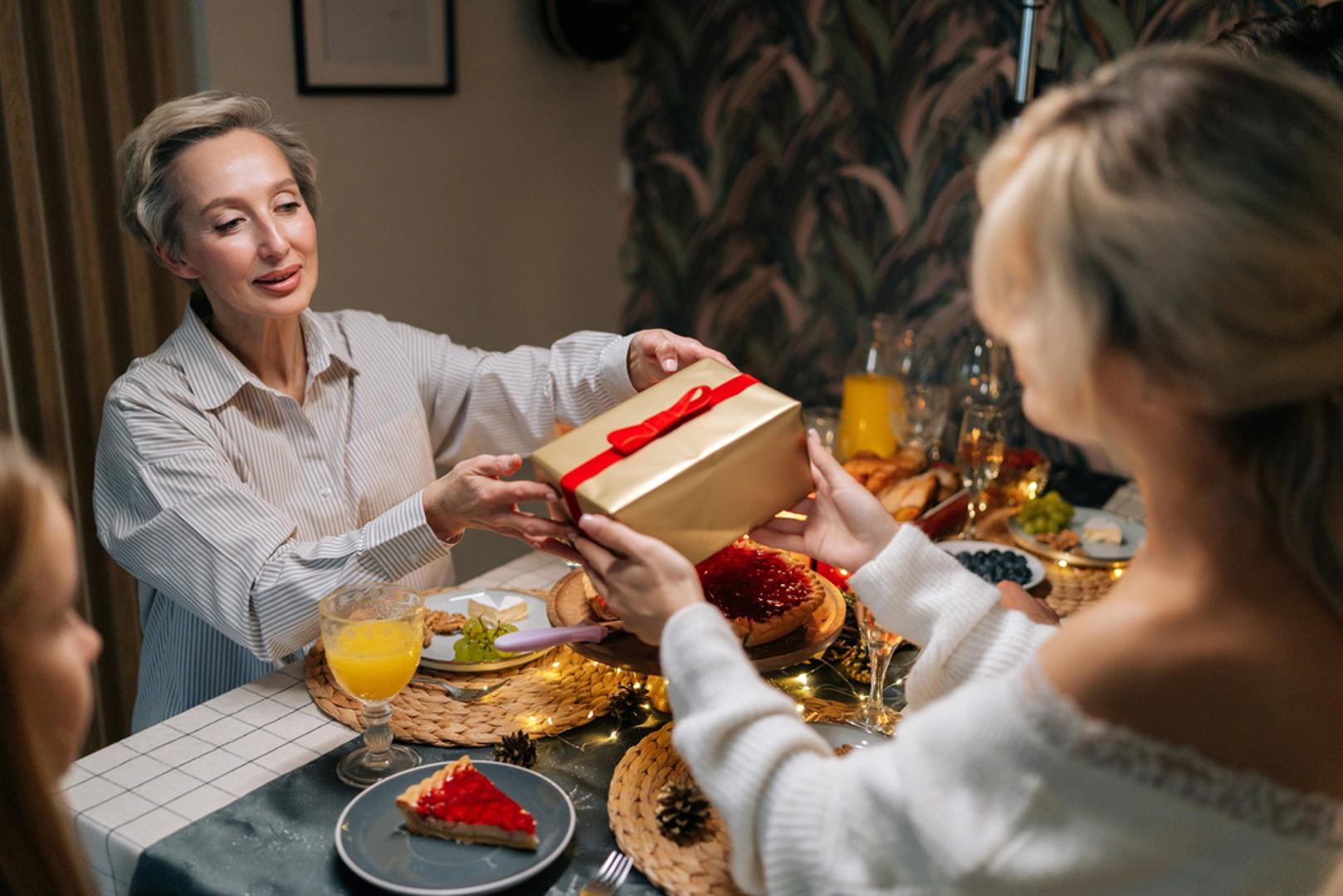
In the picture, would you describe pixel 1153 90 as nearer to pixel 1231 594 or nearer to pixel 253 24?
pixel 1231 594

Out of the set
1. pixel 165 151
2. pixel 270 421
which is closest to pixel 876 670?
pixel 270 421

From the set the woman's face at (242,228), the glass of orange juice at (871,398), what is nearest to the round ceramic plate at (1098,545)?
the glass of orange juice at (871,398)

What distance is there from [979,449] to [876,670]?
2.80 feet

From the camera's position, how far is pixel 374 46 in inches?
109

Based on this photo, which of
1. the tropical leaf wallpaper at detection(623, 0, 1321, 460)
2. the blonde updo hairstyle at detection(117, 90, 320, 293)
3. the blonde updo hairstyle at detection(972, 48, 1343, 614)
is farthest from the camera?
the tropical leaf wallpaper at detection(623, 0, 1321, 460)

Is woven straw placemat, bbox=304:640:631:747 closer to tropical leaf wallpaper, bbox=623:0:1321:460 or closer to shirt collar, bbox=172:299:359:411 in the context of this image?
shirt collar, bbox=172:299:359:411

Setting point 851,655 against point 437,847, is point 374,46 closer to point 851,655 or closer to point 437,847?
point 851,655

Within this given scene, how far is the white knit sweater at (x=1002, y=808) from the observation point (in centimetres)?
86

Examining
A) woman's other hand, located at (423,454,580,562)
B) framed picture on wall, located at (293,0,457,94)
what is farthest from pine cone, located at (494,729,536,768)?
framed picture on wall, located at (293,0,457,94)

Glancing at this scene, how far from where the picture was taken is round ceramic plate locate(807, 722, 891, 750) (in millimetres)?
1347

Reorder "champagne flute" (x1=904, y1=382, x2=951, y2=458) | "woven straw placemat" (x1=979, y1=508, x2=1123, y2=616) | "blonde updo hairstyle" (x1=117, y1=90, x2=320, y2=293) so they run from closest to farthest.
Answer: "blonde updo hairstyle" (x1=117, y1=90, x2=320, y2=293) → "woven straw placemat" (x1=979, y1=508, x2=1123, y2=616) → "champagne flute" (x1=904, y1=382, x2=951, y2=458)

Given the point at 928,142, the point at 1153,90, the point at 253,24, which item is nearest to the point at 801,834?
the point at 1153,90

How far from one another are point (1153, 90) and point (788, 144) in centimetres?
254

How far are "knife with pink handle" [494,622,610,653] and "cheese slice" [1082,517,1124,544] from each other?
1.14 meters
